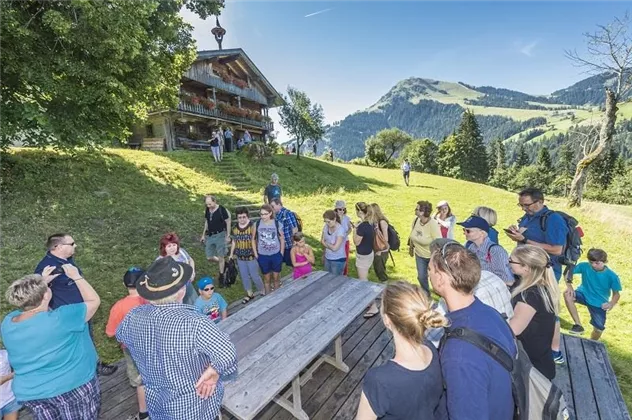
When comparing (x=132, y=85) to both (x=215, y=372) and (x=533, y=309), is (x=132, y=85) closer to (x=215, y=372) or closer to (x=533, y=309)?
(x=215, y=372)

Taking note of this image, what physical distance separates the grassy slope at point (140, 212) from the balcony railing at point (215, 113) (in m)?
4.32

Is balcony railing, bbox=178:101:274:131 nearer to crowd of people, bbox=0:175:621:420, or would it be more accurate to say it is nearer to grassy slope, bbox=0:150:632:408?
grassy slope, bbox=0:150:632:408

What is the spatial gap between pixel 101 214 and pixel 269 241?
7330 mm

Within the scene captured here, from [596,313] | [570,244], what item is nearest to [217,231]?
[570,244]

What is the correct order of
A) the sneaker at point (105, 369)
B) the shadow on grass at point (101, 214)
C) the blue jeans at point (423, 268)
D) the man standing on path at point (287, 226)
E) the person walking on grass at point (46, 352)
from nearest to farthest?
1. the person walking on grass at point (46, 352)
2. the sneaker at point (105, 369)
3. the blue jeans at point (423, 268)
4. the man standing on path at point (287, 226)
5. the shadow on grass at point (101, 214)

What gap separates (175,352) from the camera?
202 centimetres

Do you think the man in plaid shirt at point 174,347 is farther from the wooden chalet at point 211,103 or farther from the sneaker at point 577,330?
the wooden chalet at point 211,103

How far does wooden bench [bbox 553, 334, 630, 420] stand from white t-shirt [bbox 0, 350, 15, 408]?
5.65m

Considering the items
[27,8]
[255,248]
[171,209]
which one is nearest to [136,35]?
[27,8]

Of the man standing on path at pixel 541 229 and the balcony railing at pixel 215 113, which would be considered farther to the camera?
the balcony railing at pixel 215 113

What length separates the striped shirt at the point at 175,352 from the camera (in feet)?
6.61

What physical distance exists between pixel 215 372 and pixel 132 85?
9.86m

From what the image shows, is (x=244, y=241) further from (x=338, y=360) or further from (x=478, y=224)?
(x=478, y=224)

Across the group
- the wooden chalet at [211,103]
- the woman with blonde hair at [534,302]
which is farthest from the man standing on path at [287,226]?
the wooden chalet at [211,103]
